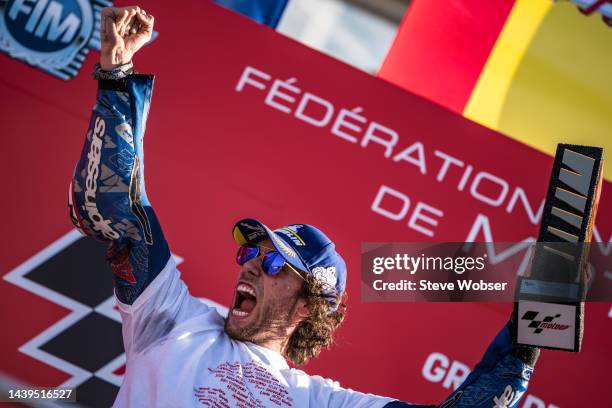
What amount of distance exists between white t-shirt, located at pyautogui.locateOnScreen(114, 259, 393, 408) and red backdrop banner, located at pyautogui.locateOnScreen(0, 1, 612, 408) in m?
0.68

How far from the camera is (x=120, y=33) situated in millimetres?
1550

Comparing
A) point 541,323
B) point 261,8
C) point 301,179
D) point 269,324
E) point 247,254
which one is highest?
point 261,8

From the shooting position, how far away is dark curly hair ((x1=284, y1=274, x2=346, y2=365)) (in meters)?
1.94

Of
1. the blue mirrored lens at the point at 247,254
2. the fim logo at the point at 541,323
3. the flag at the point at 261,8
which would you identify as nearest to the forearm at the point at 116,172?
the blue mirrored lens at the point at 247,254

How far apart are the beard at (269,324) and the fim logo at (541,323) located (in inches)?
23.4

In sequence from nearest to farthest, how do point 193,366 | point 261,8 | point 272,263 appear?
1. point 193,366
2. point 272,263
3. point 261,8

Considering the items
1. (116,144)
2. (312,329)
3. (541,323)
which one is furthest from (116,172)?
(541,323)

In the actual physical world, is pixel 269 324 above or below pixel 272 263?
below

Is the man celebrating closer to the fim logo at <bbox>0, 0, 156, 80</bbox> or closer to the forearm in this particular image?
the forearm

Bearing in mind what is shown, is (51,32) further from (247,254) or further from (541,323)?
(541,323)

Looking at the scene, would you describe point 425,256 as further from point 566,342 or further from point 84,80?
point 84,80

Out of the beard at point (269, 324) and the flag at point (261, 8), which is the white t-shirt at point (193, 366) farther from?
the flag at point (261, 8)

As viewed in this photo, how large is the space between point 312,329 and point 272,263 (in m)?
0.25

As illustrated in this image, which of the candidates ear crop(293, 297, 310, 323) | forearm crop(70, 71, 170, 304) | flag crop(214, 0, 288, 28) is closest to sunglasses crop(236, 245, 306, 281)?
ear crop(293, 297, 310, 323)
